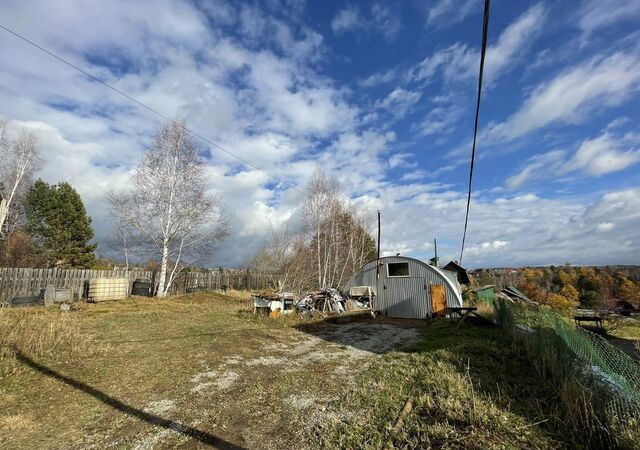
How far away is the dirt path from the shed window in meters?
10.4

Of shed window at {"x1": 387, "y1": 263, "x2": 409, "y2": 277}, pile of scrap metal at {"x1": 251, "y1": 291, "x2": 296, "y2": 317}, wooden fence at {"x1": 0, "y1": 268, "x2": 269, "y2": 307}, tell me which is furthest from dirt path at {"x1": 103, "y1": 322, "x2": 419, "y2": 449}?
wooden fence at {"x1": 0, "y1": 268, "x2": 269, "y2": 307}

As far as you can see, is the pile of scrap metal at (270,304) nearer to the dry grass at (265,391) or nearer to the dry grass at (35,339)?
the dry grass at (265,391)

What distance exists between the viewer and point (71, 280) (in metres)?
17.6

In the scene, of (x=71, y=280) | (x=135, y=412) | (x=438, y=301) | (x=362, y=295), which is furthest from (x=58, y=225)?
(x=438, y=301)

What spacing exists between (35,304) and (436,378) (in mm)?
17509

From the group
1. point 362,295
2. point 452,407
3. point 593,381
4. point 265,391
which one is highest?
point 362,295

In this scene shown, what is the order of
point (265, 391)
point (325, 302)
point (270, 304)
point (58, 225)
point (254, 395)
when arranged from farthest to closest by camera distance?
1. point (58, 225)
2. point (325, 302)
3. point (270, 304)
4. point (265, 391)
5. point (254, 395)

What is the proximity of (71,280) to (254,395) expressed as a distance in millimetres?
16614

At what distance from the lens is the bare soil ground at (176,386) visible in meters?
4.52

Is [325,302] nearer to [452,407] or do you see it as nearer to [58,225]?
[452,407]

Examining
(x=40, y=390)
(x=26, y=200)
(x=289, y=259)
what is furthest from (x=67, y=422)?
(x=26, y=200)

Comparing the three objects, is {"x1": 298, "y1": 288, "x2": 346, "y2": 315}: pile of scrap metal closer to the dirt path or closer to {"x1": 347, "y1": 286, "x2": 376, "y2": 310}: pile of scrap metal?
{"x1": 347, "y1": 286, "x2": 376, "y2": 310}: pile of scrap metal

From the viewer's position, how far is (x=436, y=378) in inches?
257

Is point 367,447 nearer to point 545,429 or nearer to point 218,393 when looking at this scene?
point 545,429
